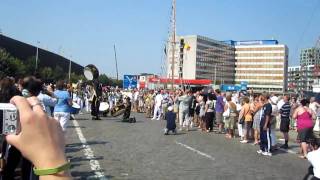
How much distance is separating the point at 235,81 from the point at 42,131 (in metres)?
185

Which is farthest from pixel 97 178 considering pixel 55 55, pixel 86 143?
pixel 55 55

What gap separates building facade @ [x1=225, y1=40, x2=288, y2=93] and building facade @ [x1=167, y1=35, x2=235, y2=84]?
3.67 metres

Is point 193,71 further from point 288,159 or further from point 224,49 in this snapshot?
point 288,159

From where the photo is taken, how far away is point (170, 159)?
12.3 metres

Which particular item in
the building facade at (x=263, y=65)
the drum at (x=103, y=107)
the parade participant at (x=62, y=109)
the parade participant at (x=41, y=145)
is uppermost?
the building facade at (x=263, y=65)

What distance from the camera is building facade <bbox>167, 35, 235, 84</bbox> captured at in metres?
158

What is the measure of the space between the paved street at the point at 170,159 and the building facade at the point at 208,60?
128 m

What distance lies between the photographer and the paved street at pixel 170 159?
10.3m

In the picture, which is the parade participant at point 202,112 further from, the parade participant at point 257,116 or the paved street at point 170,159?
the parade participant at point 257,116

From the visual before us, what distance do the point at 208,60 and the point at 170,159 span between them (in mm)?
158401

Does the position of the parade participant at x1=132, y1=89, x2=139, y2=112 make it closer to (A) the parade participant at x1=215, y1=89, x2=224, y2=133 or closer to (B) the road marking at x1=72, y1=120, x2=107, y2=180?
(A) the parade participant at x1=215, y1=89, x2=224, y2=133

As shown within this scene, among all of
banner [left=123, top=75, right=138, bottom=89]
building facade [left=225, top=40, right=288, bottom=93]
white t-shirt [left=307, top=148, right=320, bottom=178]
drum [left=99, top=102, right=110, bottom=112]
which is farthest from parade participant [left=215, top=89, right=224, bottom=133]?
building facade [left=225, top=40, right=288, bottom=93]

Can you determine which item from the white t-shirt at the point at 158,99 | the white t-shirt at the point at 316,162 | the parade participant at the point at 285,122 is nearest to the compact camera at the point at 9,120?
the white t-shirt at the point at 316,162

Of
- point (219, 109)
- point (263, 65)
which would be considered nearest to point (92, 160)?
point (219, 109)
